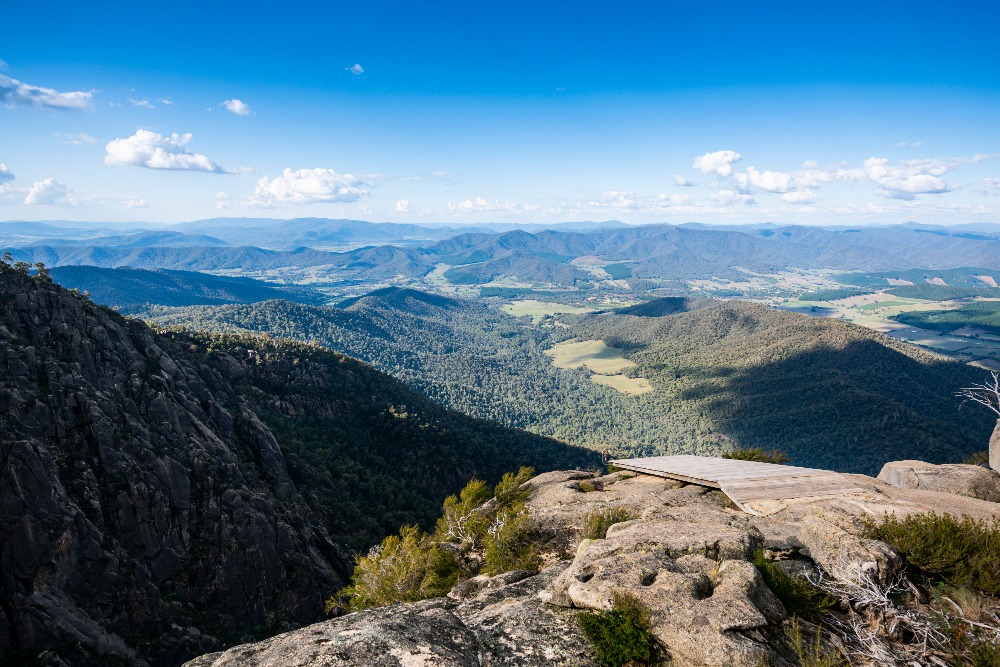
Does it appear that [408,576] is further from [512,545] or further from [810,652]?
[810,652]

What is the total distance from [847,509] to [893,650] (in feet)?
24.2

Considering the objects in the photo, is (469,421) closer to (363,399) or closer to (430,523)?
(363,399)

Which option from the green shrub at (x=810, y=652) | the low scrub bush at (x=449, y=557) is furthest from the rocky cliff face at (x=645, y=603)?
the low scrub bush at (x=449, y=557)

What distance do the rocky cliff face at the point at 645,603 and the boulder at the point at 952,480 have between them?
13.6 ft

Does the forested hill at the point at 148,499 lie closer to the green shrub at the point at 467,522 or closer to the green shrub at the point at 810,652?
the green shrub at the point at 467,522

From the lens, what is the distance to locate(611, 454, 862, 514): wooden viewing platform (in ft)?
60.6

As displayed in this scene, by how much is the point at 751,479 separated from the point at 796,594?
1022 centimetres

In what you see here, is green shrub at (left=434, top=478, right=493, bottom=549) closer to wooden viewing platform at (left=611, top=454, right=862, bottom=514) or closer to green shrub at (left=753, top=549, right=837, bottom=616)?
wooden viewing platform at (left=611, top=454, right=862, bottom=514)

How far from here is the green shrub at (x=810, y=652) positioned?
28.3 ft

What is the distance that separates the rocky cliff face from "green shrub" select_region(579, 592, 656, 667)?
23 centimetres

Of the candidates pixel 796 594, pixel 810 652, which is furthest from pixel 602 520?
pixel 810 652

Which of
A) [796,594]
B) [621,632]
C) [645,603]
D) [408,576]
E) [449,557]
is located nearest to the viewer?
[621,632]

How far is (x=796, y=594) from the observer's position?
1098 centimetres

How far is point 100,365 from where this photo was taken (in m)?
56.5
